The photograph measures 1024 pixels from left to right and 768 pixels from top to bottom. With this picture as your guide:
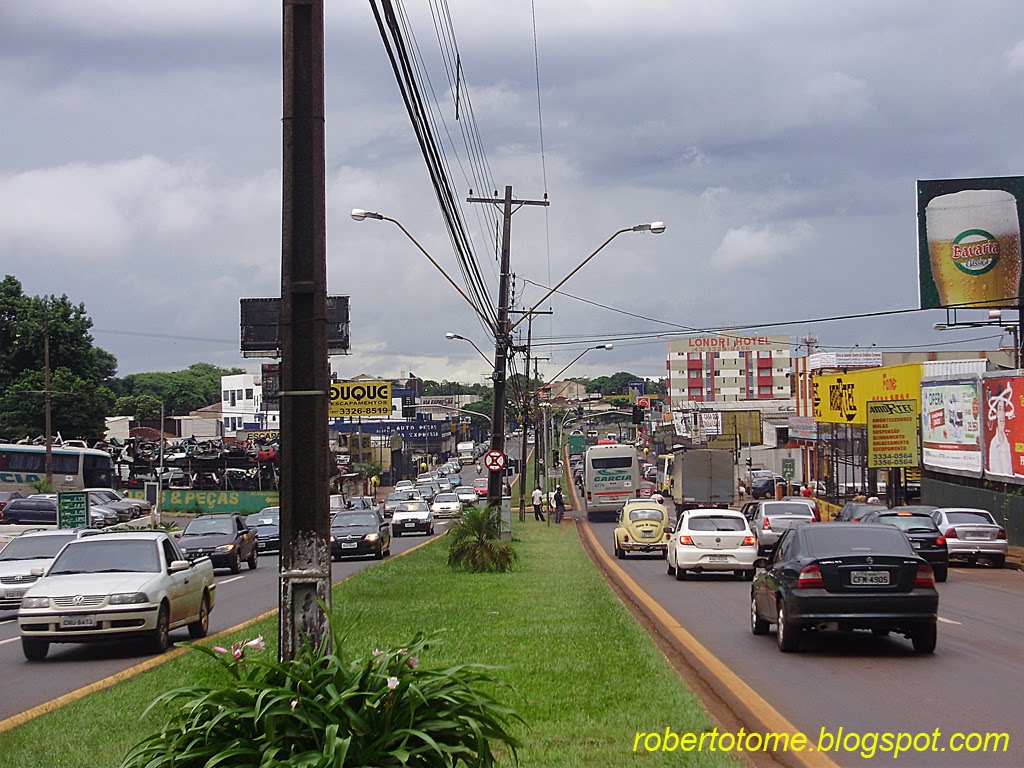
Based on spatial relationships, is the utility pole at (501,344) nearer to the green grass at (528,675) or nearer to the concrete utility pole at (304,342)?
the green grass at (528,675)

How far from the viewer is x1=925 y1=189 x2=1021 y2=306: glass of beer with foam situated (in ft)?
160

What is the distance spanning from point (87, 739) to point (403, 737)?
15.5 ft

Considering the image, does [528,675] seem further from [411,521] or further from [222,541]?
[411,521]

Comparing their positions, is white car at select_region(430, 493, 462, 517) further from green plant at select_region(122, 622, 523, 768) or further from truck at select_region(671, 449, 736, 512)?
green plant at select_region(122, 622, 523, 768)

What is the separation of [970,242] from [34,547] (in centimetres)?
3824

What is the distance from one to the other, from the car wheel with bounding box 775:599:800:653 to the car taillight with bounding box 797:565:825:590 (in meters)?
0.51

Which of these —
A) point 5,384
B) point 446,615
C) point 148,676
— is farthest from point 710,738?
point 5,384

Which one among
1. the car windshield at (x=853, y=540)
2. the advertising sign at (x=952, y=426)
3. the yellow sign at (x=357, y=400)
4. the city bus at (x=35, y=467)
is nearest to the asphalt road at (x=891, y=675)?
the car windshield at (x=853, y=540)

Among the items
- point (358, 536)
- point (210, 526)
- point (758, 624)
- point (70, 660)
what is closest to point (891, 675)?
point (758, 624)

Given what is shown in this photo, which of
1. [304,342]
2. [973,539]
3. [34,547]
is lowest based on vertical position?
[973,539]

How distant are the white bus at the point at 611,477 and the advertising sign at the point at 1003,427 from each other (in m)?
23.3

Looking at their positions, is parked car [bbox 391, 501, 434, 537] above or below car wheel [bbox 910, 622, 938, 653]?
below

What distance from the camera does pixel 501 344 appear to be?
114 ft

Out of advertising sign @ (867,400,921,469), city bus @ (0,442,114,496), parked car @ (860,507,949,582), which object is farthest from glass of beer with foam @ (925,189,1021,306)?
city bus @ (0,442,114,496)
